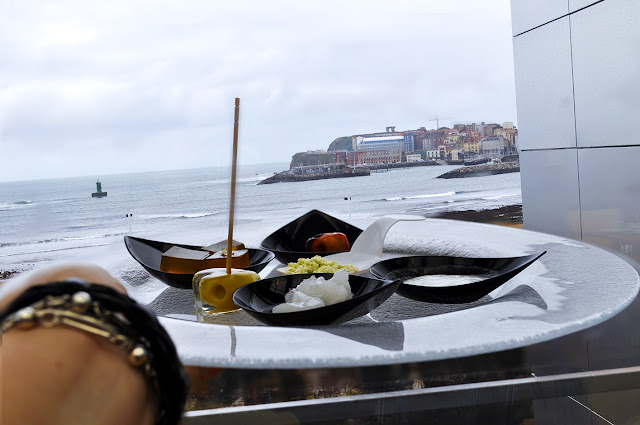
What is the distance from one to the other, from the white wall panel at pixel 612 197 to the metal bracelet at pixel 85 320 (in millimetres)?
1808

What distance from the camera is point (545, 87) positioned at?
2.24 metres

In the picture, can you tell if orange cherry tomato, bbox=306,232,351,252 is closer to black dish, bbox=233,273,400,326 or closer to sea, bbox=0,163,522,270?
black dish, bbox=233,273,400,326

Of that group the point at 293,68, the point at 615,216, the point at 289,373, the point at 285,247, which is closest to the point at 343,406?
the point at 289,373

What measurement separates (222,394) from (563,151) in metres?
1.95

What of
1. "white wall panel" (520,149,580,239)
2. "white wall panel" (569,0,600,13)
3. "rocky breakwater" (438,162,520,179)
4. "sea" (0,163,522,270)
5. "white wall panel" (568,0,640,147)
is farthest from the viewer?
"rocky breakwater" (438,162,520,179)

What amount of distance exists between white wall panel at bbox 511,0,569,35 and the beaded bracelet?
7.48 ft

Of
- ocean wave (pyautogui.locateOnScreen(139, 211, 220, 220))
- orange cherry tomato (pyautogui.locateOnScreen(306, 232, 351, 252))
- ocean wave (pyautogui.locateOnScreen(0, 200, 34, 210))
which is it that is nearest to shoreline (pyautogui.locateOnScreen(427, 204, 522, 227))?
ocean wave (pyautogui.locateOnScreen(139, 211, 220, 220))

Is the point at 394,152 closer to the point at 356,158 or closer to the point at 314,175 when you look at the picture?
the point at 356,158

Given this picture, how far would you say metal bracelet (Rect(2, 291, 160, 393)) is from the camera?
104mm

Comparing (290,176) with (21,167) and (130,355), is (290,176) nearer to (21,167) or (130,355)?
(21,167)

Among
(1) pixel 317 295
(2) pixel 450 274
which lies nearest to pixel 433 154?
(2) pixel 450 274

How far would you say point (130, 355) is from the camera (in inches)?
4.2

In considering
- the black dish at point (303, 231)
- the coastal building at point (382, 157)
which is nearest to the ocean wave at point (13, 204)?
the coastal building at point (382, 157)

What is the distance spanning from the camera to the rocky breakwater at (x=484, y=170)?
20.8 metres
